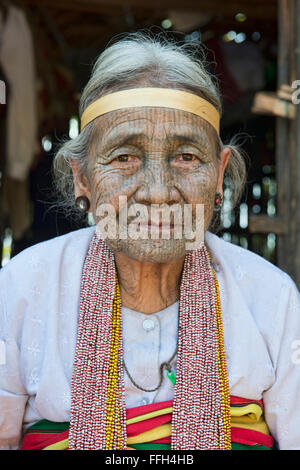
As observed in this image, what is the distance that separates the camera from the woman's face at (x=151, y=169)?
1918 mm

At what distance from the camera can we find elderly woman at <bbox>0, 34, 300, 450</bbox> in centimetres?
193

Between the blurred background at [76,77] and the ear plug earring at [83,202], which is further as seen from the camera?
the blurred background at [76,77]

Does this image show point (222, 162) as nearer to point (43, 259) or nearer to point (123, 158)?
point (123, 158)

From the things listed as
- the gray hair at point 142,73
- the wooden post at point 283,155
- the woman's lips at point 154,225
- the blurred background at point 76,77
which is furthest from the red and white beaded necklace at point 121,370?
the blurred background at point 76,77

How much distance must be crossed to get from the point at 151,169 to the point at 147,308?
55 cm

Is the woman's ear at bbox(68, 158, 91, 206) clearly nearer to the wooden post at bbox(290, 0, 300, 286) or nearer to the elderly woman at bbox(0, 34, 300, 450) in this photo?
the elderly woman at bbox(0, 34, 300, 450)

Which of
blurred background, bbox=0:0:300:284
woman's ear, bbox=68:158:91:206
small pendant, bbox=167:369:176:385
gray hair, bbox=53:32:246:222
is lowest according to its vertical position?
small pendant, bbox=167:369:176:385

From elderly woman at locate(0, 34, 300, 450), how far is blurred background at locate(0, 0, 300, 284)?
72.2 inches

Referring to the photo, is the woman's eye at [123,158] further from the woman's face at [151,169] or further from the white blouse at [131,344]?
the white blouse at [131,344]

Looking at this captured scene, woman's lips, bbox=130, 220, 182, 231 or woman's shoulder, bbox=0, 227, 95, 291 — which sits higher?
woman's lips, bbox=130, 220, 182, 231

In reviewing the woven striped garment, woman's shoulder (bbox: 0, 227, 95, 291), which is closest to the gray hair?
woman's shoulder (bbox: 0, 227, 95, 291)

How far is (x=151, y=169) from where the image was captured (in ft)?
6.29

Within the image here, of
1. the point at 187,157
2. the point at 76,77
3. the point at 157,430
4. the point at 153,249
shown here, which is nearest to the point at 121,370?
the point at 157,430

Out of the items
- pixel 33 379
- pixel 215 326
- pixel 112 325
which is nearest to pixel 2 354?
pixel 33 379
